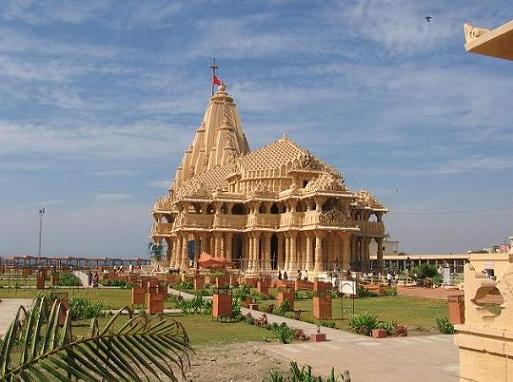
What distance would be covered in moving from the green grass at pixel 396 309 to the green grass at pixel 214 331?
313cm

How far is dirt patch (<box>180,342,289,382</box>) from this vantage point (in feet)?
38.2

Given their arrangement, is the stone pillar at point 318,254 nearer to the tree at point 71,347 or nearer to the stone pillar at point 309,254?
the stone pillar at point 309,254

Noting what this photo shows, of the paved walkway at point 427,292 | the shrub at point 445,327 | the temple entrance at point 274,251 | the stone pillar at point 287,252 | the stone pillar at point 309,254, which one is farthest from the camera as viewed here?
the temple entrance at point 274,251

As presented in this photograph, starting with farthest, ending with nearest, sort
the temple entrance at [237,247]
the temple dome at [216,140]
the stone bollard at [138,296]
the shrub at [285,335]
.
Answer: the temple dome at [216,140]
the temple entrance at [237,247]
the stone bollard at [138,296]
the shrub at [285,335]

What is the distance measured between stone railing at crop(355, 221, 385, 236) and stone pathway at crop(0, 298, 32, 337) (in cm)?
3252

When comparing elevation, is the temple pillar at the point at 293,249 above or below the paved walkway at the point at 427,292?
above

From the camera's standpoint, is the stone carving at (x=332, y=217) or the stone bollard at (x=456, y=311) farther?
the stone carving at (x=332, y=217)

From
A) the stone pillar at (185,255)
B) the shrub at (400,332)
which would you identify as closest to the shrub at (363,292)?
the shrub at (400,332)

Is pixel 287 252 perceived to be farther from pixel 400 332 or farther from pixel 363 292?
pixel 400 332

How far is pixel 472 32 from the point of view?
23.8 ft

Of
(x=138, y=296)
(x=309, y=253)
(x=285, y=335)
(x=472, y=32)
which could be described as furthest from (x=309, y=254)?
(x=472, y=32)

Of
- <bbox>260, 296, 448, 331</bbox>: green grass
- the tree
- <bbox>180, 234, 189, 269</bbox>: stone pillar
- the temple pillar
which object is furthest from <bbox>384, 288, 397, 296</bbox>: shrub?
the tree

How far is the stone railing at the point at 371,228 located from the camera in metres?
55.3

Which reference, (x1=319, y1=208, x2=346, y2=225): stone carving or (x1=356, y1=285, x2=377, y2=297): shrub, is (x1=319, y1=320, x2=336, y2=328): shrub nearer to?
(x1=356, y1=285, x2=377, y2=297): shrub
